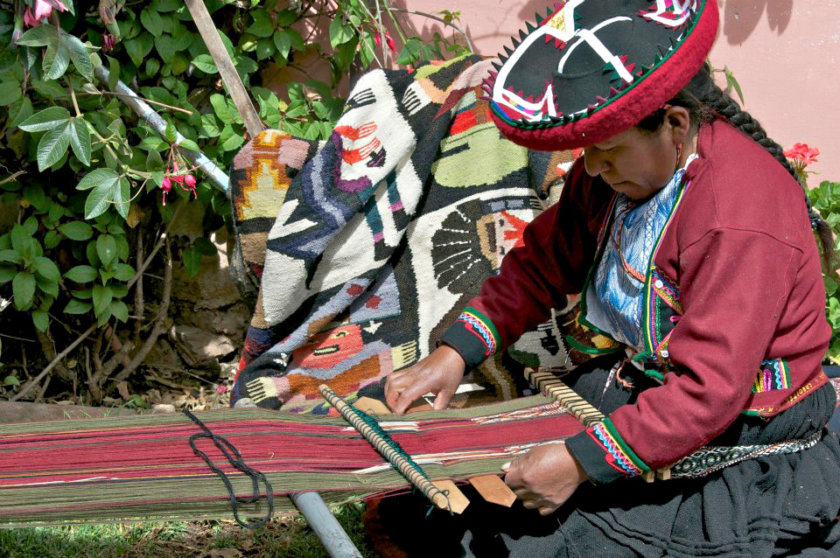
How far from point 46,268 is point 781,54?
2.94 meters

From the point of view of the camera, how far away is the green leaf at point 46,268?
3.42 m

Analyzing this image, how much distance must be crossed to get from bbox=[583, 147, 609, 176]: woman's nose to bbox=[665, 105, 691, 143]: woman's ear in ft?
0.52

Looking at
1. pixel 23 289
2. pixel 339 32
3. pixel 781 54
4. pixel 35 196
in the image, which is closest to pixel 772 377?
pixel 781 54

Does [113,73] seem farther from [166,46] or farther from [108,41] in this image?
[166,46]

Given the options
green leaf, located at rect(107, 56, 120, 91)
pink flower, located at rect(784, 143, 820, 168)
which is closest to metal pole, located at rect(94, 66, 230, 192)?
green leaf, located at rect(107, 56, 120, 91)

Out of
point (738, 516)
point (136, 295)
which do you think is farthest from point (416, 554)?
point (136, 295)

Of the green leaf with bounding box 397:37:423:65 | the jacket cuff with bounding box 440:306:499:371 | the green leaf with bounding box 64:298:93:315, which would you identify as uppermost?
the green leaf with bounding box 397:37:423:65

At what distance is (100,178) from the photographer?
123 inches

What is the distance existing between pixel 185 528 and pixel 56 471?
41.9 inches

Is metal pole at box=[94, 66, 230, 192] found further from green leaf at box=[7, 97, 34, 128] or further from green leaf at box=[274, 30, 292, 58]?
green leaf at box=[274, 30, 292, 58]

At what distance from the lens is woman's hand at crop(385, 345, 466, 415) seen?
8.19 ft

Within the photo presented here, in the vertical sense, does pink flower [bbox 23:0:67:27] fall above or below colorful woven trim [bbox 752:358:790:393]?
above

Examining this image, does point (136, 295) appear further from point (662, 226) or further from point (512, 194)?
point (662, 226)

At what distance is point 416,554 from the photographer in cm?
267
